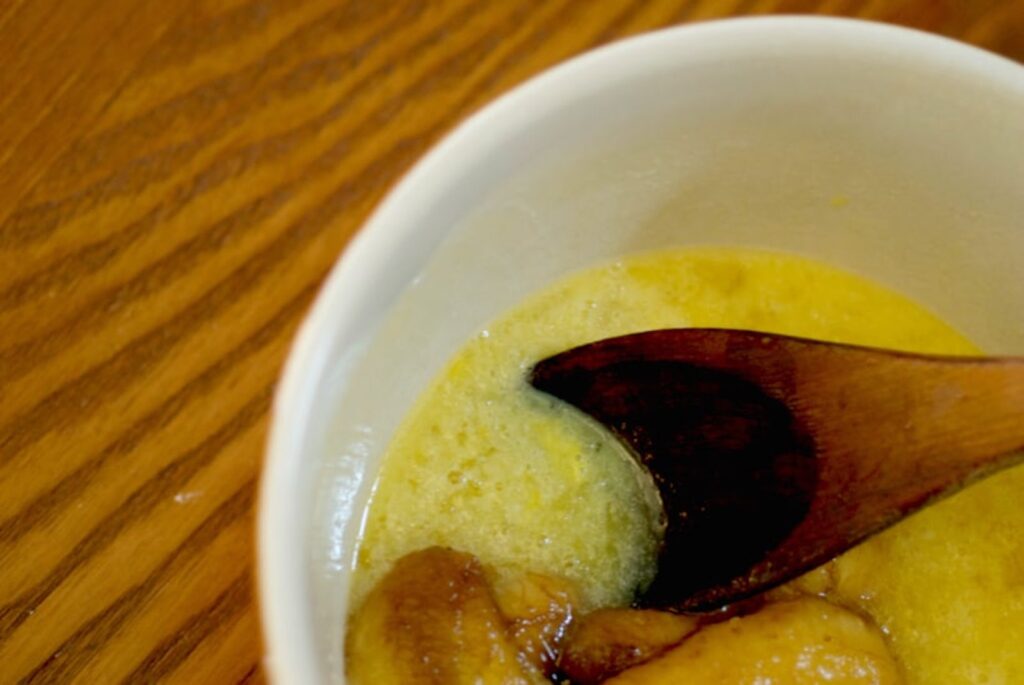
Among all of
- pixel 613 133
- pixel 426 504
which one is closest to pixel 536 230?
pixel 613 133

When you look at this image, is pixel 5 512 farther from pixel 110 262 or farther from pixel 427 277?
pixel 427 277

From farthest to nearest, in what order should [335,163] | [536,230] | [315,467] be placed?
[335,163] → [536,230] → [315,467]

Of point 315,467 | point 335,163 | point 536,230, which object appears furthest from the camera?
point 335,163

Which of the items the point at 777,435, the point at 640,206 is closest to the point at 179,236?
the point at 640,206

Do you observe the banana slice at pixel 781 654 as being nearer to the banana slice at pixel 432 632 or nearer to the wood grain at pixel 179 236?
the banana slice at pixel 432 632

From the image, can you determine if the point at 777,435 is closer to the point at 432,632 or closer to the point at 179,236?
the point at 432,632

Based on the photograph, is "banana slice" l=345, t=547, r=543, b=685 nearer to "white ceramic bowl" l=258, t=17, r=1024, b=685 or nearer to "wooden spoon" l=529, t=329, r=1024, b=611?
"white ceramic bowl" l=258, t=17, r=1024, b=685
